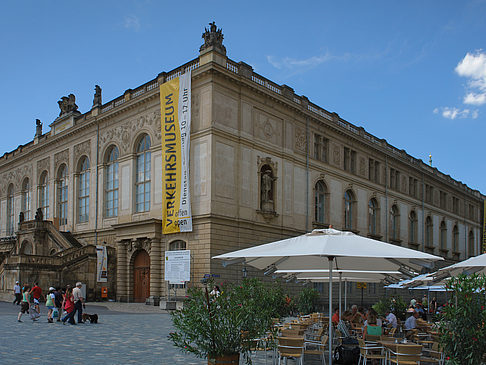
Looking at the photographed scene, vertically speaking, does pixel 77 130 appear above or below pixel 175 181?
above

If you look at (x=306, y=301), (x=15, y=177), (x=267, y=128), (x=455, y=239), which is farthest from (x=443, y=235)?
(x=15, y=177)

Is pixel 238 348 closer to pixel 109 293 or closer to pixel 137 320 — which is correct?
pixel 137 320

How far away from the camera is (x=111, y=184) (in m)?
38.1

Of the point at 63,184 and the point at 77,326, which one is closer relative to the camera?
the point at 77,326

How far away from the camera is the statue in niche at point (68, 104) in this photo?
44375mm

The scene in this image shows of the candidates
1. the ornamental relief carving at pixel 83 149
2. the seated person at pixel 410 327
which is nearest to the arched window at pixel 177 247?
the ornamental relief carving at pixel 83 149

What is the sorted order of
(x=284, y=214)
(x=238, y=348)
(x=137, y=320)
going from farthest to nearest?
1. (x=284, y=214)
2. (x=137, y=320)
3. (x=238, y=348)

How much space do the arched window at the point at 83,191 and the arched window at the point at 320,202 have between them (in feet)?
56.2

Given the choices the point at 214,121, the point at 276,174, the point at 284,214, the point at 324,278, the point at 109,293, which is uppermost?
the point at 214,121

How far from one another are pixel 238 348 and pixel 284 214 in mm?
26990

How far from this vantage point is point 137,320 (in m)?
22.1

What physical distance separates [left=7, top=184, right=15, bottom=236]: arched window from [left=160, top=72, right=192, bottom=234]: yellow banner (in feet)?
82.7

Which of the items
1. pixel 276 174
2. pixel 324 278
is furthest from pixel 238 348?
pixel 276 174

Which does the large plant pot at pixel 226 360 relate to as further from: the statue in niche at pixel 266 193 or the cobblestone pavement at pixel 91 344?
the statue in niche at pixel 266 193
